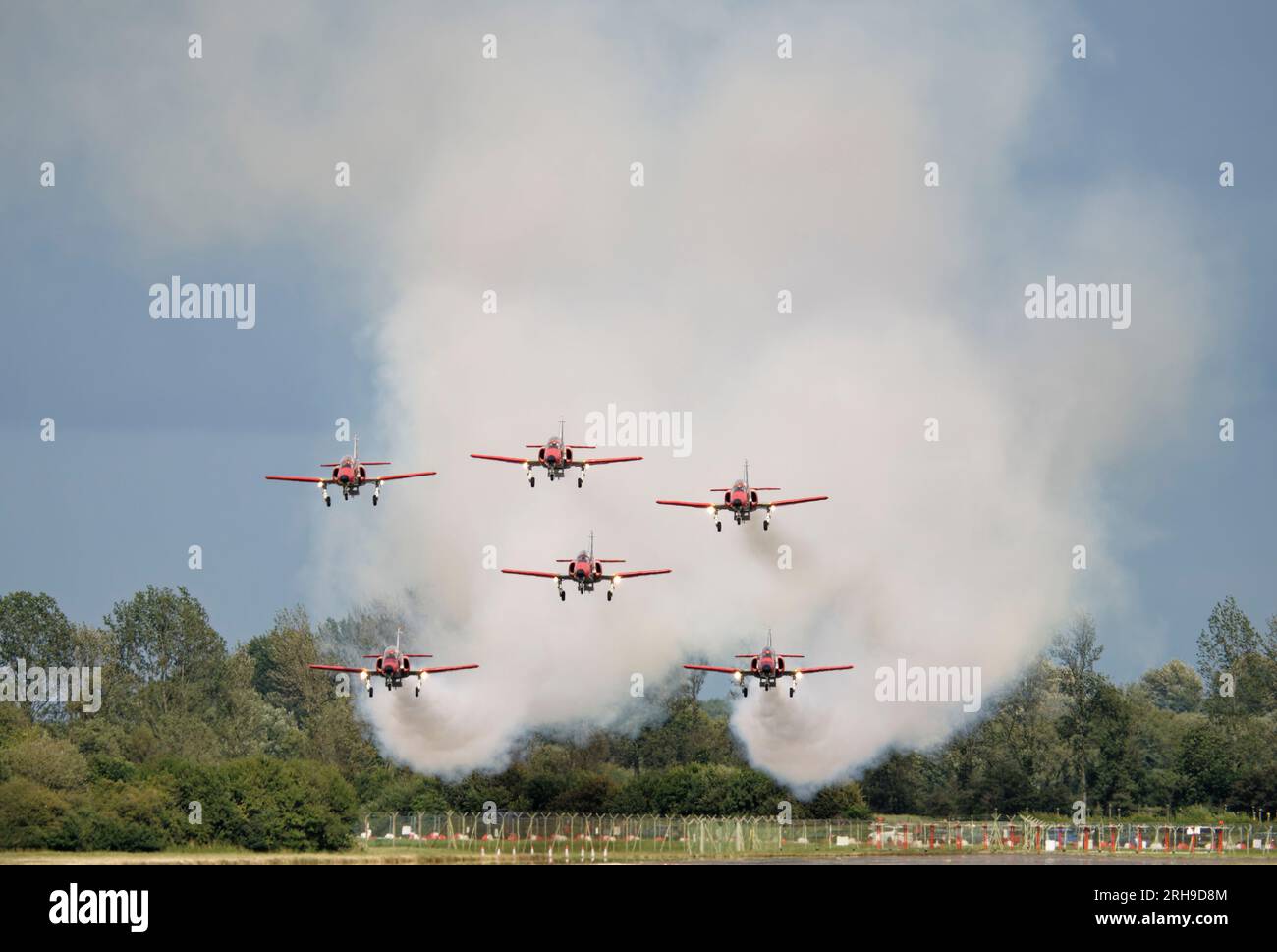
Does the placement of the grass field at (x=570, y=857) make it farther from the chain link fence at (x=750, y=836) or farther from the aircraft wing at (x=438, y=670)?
the aircraft wing at (x=438, y=670)

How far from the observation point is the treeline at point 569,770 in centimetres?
13838

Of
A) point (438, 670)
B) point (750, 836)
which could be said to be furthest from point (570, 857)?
point (438, 670)

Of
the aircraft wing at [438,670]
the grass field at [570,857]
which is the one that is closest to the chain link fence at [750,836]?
the grass field at [570,857]

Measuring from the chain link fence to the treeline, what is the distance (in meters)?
2.94

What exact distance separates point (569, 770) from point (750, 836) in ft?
49.7

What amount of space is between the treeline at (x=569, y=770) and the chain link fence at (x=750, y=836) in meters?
2.94

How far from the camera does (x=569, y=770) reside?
154875 mm

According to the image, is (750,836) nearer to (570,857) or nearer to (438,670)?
(570,857)

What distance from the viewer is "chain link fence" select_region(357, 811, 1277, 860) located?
140 metres

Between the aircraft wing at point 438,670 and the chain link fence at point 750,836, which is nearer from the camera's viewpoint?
the chain link fence at point 750,836
